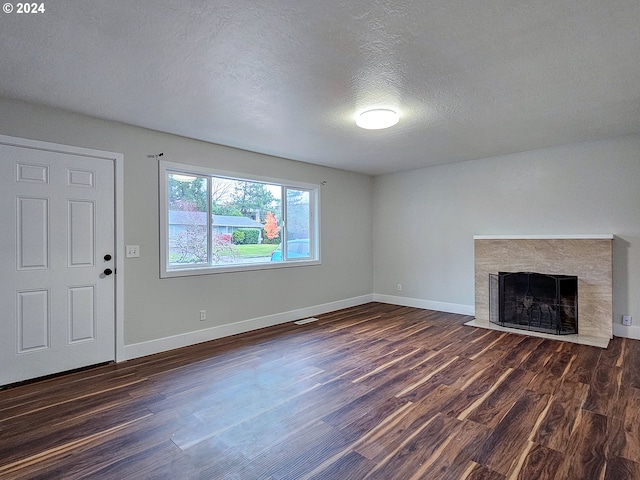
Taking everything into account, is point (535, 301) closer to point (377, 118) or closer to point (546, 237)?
point (546, 237)

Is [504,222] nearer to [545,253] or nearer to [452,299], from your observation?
[545,253]

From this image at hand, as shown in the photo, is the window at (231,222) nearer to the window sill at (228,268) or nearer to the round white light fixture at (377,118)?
the window sill at (228,268)

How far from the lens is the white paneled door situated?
2.94 meters

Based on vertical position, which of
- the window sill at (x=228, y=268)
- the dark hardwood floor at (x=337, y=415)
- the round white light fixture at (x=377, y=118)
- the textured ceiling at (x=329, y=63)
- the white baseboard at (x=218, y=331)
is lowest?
the dark hardwood floor at (x=337, y=415)

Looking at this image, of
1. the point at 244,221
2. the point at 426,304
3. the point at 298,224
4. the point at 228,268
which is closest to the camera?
the point at 228,268

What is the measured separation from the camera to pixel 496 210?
16.8ft

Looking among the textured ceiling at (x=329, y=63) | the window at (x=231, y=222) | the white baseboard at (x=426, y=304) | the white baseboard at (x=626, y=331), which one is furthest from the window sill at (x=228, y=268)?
the white baseboard at (x=626, y=331)

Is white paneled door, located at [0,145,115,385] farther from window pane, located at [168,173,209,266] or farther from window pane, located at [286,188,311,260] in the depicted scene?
window pane, located at [286,188,311,260]

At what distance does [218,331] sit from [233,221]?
148cm

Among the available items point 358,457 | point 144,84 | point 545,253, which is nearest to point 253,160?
point 144,84

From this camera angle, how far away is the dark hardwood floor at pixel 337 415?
73.5 inches

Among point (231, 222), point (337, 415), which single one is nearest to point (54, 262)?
point (231, 222)

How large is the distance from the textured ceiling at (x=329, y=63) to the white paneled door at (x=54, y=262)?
657mm

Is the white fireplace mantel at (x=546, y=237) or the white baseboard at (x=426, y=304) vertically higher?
the white fireplace mantel at (x=546, y=237)
